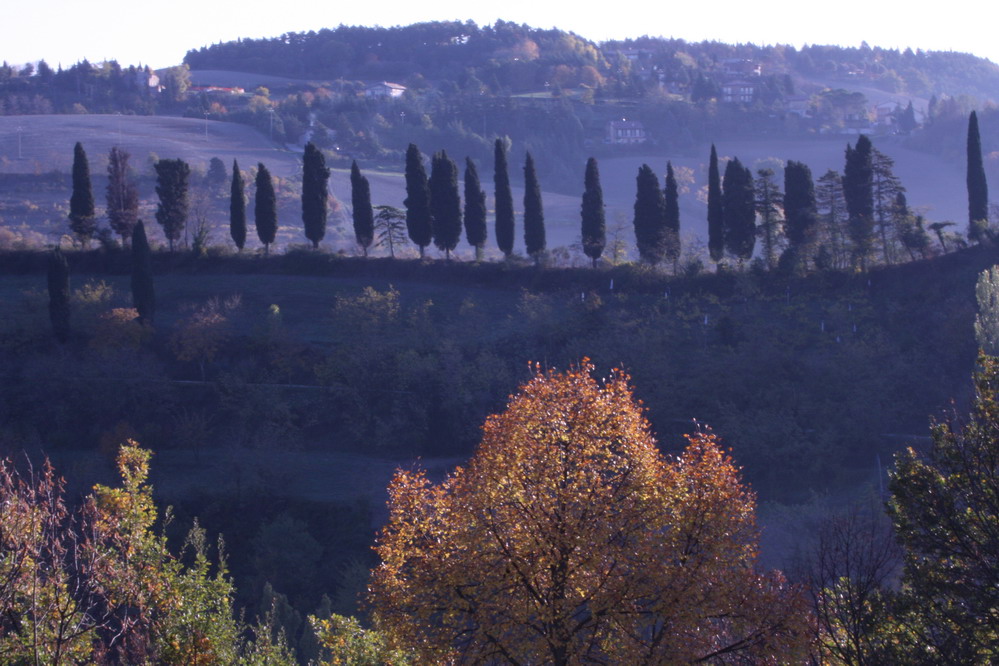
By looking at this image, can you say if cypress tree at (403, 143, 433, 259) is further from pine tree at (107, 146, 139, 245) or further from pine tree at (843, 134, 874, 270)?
pine tree at (843, 134, 874, 270)

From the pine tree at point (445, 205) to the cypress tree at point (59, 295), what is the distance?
14371mm

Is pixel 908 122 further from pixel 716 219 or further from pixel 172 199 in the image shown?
pixel 172 199

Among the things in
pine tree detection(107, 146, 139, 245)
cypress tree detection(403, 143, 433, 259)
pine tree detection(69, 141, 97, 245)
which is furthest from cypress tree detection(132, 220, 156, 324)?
cypress tree detection(403, 143, 433, 259)

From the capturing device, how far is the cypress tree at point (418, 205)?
38594mm

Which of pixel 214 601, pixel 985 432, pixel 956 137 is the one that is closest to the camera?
pixel 985 432

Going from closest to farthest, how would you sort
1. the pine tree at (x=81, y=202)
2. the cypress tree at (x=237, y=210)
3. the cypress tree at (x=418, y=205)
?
1. the cypress tree at (x=237, y=210)
2. the cypress tree at (x=418, y=205)
3. the pine tree at (x=81, y=202)

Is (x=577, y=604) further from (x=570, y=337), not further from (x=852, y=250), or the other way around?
(x=852, y=250)

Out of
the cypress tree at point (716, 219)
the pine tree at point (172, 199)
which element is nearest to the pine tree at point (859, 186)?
the cypress tree at point (716, 219)

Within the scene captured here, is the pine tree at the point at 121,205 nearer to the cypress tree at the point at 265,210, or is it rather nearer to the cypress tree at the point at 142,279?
the cypress tree at the point at 265,210

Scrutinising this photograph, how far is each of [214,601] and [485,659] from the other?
12.9 ft

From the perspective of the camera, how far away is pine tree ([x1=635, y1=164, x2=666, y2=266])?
36250 millimetres

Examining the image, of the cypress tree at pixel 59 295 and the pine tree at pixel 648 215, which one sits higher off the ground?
the pine tree at pixel 648 215

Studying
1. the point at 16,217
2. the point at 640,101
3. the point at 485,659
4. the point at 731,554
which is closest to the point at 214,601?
the point at 485,659

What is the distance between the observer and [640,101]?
98125 mm
